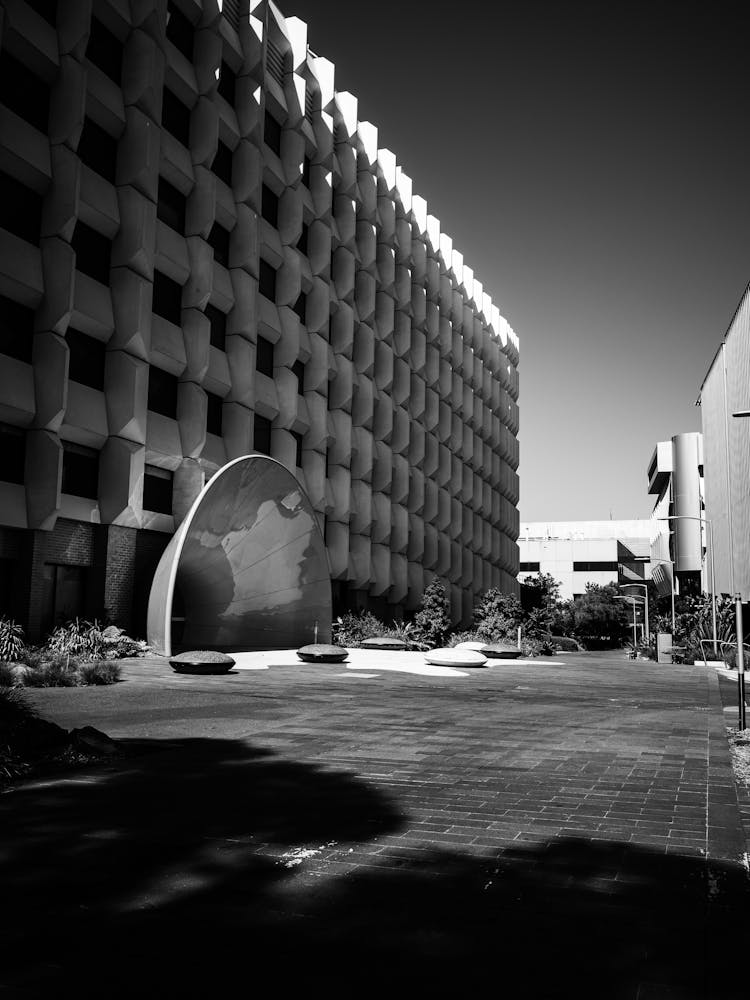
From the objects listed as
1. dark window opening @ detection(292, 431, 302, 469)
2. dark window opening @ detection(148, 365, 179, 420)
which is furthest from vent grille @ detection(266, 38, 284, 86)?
dark window opening @ detection(148, 365, 179, 420)

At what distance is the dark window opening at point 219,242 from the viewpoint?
34281mm

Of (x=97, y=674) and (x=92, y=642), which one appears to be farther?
(x=92, y=642)

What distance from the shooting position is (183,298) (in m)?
32.0

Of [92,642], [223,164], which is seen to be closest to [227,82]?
[223,164]

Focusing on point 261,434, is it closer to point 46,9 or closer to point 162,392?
point 162,392

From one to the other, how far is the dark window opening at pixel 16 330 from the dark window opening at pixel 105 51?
352 inches

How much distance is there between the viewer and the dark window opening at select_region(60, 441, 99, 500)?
27016 mm

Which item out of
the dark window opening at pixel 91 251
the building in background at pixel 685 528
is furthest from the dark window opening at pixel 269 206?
the building in background at pixel 685 528

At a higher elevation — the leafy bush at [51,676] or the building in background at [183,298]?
the building in background at [183,298]

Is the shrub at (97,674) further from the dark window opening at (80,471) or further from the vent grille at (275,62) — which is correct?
the vent grille at (275,62)

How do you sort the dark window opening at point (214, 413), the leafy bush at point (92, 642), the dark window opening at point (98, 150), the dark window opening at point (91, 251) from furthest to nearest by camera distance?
1. the dark window opening at point (214, 413)
2. the dark window opening at point (98, 150)
3. the dark window opening at point (91, 251)
4. the leafy bush at point (92, 642)

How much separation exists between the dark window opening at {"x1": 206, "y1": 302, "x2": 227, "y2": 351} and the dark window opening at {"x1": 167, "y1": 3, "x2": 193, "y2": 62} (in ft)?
30.0

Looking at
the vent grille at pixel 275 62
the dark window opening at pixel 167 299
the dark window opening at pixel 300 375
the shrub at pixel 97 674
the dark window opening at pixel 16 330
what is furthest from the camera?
the dark window opening at pixel 300 375

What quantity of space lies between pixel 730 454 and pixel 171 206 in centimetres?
4131
